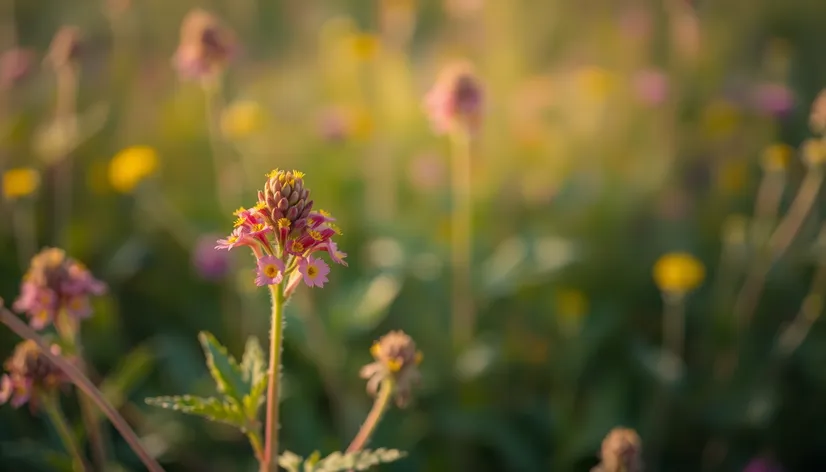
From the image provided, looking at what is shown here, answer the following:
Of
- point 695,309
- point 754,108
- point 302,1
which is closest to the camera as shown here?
point 695,309

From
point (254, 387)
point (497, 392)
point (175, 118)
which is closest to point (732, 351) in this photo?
point (497, 392)

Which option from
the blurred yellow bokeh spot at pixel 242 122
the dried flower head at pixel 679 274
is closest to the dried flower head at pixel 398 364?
the dried flower head at pixel 679 274

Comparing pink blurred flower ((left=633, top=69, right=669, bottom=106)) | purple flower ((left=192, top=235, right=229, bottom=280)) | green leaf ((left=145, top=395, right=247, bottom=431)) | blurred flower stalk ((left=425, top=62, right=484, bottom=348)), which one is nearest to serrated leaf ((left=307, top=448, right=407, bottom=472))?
green leaf ((left=145, top=395, right=247, bottom=431))

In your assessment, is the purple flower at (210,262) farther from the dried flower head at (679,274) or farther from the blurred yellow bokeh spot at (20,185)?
the dried flower head at (679,274)

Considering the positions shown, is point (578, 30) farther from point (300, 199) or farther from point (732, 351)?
point (300, 199)

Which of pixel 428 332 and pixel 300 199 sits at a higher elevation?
pixel 300 199

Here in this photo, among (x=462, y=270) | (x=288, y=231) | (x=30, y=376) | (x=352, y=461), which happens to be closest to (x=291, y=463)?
(x=352, y=461)

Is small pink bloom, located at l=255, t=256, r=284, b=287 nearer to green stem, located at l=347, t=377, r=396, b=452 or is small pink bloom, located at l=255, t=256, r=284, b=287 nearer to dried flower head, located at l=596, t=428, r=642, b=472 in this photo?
green stem, located at l=347, t=377, r=396, b=452
